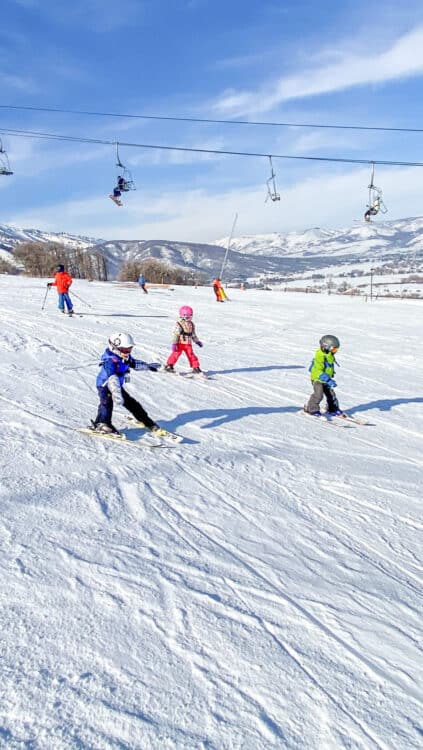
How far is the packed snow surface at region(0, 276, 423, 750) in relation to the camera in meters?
2.37

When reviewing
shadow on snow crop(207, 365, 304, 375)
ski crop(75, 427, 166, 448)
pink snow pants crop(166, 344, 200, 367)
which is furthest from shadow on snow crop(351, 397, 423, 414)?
ski crop(75, 427, 166, 448)

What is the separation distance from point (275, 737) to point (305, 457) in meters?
4.17

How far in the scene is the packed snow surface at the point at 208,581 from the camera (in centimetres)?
237

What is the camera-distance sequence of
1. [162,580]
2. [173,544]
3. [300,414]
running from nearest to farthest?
[162,580] → [173,544] → [300,414]

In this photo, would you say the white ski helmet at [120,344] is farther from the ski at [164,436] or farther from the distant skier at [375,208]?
the distant skier at [375,208]

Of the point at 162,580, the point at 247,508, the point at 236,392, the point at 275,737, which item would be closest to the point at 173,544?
the point at 162,580

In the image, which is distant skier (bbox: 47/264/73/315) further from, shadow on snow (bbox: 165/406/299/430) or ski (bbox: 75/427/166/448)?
ski (bbox: 75/427/166/448)

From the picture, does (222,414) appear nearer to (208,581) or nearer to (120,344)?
(120,344)

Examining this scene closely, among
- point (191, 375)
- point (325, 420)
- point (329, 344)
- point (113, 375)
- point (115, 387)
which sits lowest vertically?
point (325, 420)

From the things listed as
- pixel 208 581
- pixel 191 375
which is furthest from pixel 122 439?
pixel 191 375

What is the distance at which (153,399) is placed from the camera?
332 inches

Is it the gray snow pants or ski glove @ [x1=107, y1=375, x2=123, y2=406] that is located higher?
ski glove @ [x1=107, y1=375, x2=123, y2=406]

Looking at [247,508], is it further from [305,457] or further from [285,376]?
[285,376]

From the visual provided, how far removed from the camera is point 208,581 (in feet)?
11.2
